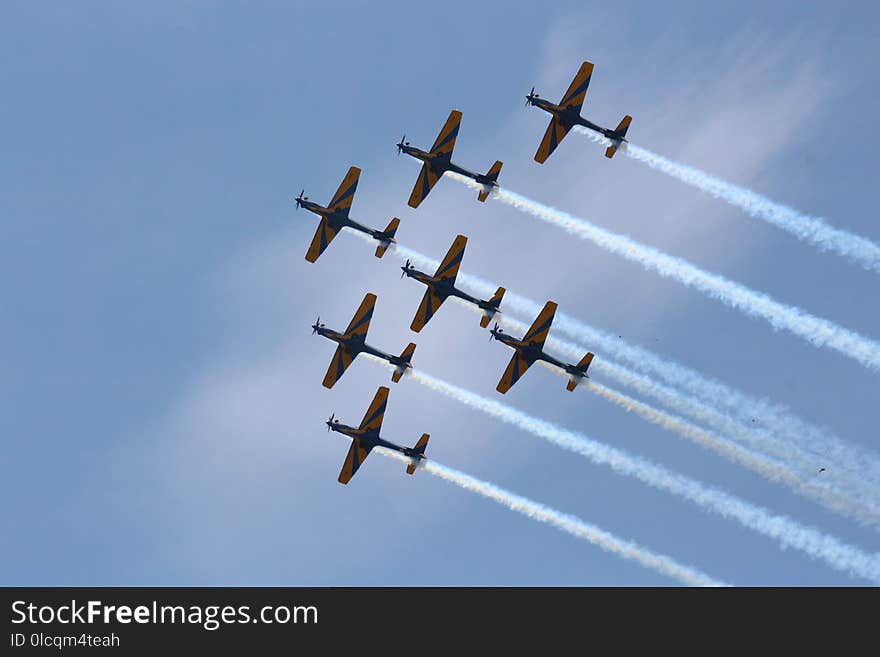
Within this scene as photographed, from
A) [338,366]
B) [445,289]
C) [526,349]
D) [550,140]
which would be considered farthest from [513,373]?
[550,140]

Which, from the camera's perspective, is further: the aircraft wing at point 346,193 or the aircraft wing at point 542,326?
the aircraft wing at point 346,193

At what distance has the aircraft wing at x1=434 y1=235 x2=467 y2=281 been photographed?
134 metres

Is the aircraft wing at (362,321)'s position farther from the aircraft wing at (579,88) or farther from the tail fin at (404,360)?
the aircraft wing at (579,88)

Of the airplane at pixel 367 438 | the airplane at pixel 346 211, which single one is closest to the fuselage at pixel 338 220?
the airplane at pixel 346 211

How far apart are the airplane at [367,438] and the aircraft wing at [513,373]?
6.92m

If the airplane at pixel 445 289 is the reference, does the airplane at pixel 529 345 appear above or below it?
below

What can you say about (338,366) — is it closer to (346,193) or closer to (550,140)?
(346,193)

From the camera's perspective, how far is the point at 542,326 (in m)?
131

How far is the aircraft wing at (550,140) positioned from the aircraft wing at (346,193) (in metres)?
14.5

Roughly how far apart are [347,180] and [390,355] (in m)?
14.3

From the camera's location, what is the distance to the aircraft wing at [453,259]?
440 feet

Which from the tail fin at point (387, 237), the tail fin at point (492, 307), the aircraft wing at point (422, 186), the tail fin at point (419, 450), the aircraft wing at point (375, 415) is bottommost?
the tail fin at point (419, 450)

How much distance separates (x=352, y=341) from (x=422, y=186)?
44.4 ft

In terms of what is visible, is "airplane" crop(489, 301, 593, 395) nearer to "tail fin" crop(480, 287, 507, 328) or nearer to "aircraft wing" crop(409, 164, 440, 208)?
"tail fin" crop(480, 287, 507, 328)
